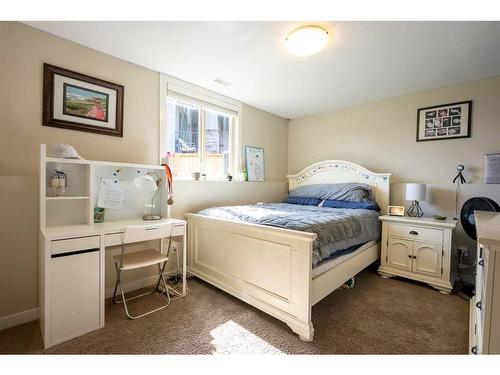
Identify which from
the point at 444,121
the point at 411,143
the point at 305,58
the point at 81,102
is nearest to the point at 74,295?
the point at 81,102

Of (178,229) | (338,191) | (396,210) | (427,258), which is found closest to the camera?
(178,229)

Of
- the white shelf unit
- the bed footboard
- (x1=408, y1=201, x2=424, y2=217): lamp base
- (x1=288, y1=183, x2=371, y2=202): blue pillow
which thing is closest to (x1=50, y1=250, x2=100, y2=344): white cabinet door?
the white shelf unit

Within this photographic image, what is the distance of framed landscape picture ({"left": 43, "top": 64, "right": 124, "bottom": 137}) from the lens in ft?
6.27

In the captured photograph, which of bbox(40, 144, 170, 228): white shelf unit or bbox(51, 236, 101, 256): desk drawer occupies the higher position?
bbox(40, 144, 170, 228): white shelf unit

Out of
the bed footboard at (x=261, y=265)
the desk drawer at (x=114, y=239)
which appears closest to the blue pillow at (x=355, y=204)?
the bed footboard at (x=261, y=265)

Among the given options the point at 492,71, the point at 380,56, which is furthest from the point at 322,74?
the point at 492,71

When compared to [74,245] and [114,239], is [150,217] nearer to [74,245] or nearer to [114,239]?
[114,239]

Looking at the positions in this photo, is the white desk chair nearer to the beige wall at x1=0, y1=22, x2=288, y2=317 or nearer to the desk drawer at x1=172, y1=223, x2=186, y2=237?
the desk drawer at x1=172, y1=223, x2=186, y2=237

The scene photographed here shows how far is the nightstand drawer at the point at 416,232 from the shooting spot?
2.45m

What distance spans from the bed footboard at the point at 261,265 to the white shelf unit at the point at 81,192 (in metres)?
0.63

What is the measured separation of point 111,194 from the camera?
2180 mm

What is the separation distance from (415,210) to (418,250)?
1.86 ft

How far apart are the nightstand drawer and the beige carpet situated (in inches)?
23.1

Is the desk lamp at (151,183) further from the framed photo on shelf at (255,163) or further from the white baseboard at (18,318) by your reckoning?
the framed photo on shelf at (255,163)
